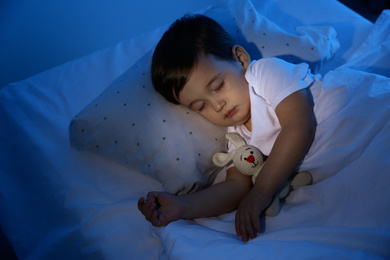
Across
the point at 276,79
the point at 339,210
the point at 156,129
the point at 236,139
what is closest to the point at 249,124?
the point at 236,139

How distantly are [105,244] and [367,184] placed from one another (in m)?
0.68

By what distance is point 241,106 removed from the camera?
0.99 m

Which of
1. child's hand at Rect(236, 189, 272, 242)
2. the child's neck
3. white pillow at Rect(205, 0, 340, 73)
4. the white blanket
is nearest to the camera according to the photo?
the white blanket

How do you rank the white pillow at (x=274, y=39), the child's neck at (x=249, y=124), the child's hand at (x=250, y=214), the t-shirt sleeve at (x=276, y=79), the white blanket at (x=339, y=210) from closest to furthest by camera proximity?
the white blanket at (x=339, y=210)
the child's hand at (x=250, y=214)
the t-shirt sleeve at (x=276, y=79)
the child's neck at (x=249, y=124)
the white pillow at (x=274, y=39)

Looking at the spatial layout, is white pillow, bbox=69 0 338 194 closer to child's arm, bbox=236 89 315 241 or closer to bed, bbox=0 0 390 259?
bed, bbox=0 0 390 259

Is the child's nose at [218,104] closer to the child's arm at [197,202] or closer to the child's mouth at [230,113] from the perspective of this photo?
the child's mouth at [230,113]

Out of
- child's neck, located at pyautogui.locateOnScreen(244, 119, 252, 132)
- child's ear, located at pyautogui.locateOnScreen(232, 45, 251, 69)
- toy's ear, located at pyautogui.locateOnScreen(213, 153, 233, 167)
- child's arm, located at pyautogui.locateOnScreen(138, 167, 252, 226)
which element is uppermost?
child's ear, located at pyautogui.locateOnScreen(232, 45, 251, 69)

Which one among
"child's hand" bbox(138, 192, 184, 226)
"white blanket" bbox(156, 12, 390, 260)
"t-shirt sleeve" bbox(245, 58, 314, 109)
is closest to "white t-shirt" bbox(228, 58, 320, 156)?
"t-shirt sleeve" bbox(245, 58, 314, 109)

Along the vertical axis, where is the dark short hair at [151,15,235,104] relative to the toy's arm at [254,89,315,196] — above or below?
above

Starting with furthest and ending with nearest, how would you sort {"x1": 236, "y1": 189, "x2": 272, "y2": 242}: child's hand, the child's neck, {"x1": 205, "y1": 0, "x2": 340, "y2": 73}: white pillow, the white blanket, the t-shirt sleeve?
{"x1": 205, "y1": 0, "x2": 340, "y2": 73}: white pillow → the child's neck → the t-shirt sleeve → {"x1": 236, "y1": 189, "x2": 272, "y2": 242}: child's hand → the white blanket

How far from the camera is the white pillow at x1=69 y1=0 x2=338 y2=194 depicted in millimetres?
970

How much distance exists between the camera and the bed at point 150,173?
721 mm

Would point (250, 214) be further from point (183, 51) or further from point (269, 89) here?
point (183, 51)

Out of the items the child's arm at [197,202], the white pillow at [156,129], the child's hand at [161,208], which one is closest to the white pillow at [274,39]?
the white pillow at [156,129]
